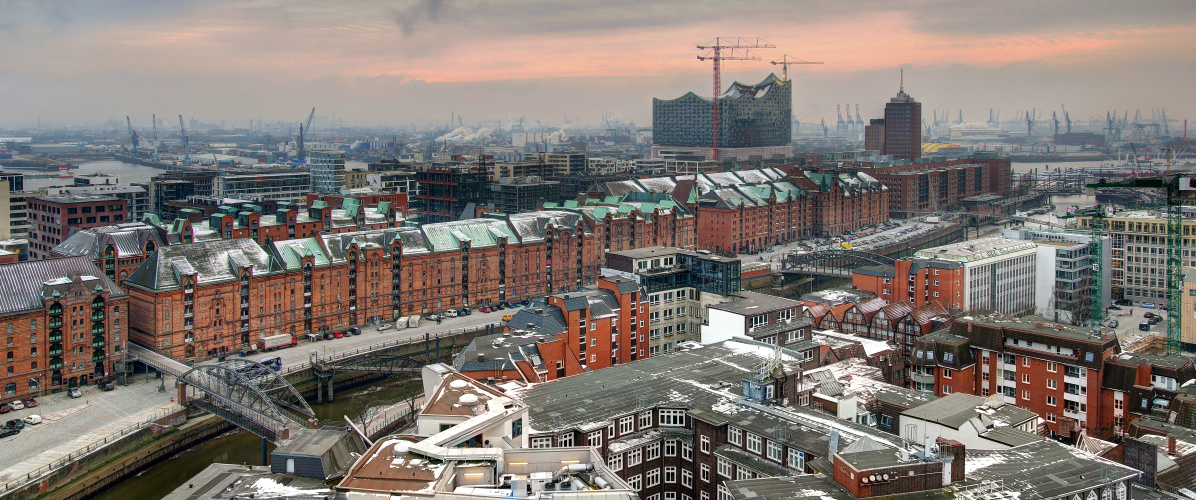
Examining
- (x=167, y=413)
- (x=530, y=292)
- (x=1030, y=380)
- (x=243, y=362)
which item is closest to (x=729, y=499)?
(x=1030, y=380)

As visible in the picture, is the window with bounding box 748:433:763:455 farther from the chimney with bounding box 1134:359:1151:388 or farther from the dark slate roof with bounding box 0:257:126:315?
the dark slate roof with bounding box 0:257:126:315

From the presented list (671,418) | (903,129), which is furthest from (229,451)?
(903,129)

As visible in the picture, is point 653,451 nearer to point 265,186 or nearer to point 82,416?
point 82,416

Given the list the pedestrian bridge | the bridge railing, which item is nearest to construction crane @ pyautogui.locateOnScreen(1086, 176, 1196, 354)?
the bridge railing

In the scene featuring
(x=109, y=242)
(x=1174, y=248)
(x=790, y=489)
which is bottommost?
(x=790, y=489)

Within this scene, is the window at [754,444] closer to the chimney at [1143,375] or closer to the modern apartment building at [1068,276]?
the chimney at [1143,375]

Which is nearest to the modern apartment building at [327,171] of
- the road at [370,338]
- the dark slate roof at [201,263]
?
the road at [370,338]

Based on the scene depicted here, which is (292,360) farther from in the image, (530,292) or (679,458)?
(679,458)
